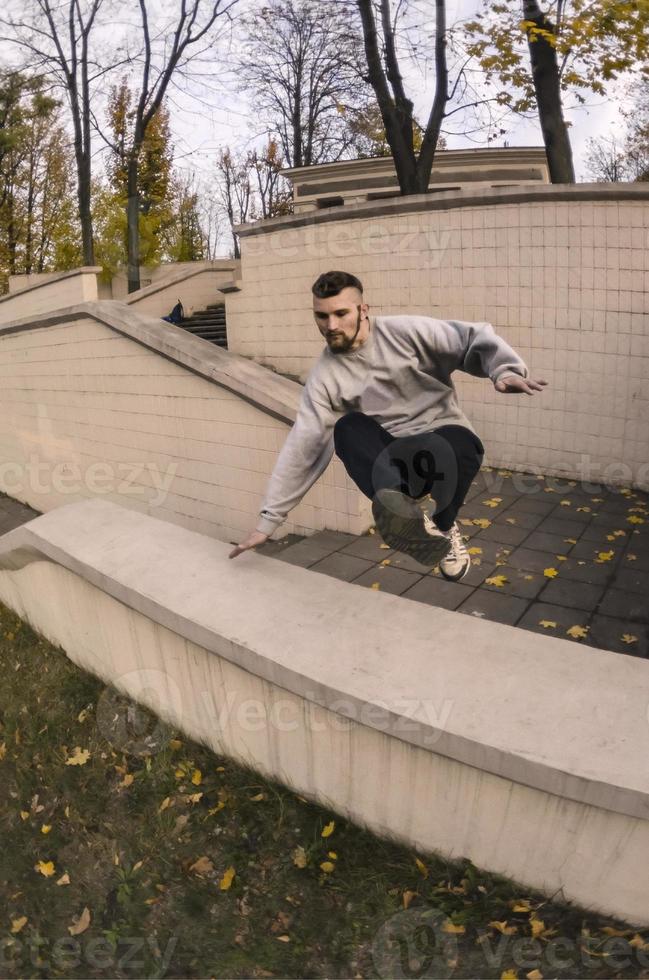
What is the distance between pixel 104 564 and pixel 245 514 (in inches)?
122

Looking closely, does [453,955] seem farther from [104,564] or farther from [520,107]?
[520,107]

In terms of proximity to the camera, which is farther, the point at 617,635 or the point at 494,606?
the point at 494,606

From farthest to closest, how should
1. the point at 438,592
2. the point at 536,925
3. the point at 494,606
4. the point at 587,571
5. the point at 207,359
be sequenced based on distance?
the point at 207,359 → the point at 587,571 → the point at 438,592 → the point at 494,606 → the point at 536,925

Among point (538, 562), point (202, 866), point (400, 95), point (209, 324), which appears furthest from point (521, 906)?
point (209, 324)

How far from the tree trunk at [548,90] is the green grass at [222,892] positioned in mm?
8654

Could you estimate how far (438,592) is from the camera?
4902 mm

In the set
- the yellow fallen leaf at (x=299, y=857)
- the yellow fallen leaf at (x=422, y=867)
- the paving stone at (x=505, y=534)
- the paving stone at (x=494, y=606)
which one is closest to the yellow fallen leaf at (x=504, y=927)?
the yellow fallen leaf at (x=422, y=867)

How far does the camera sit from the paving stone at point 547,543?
5.56 metres

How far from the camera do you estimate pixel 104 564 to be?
4.26m

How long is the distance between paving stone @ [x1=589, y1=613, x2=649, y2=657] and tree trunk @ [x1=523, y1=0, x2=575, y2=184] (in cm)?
679

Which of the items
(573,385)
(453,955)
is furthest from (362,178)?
(453,955)

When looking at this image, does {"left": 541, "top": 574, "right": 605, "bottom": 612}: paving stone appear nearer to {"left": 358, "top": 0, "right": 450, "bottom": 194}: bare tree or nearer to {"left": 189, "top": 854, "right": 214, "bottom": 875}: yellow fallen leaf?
{"left": 189, "top": 854, "right": 214, "bottom": 875}: yellow fallen leaf

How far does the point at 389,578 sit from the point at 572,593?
1348mm

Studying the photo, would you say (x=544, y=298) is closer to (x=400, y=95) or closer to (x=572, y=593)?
(x=572, y=593)
